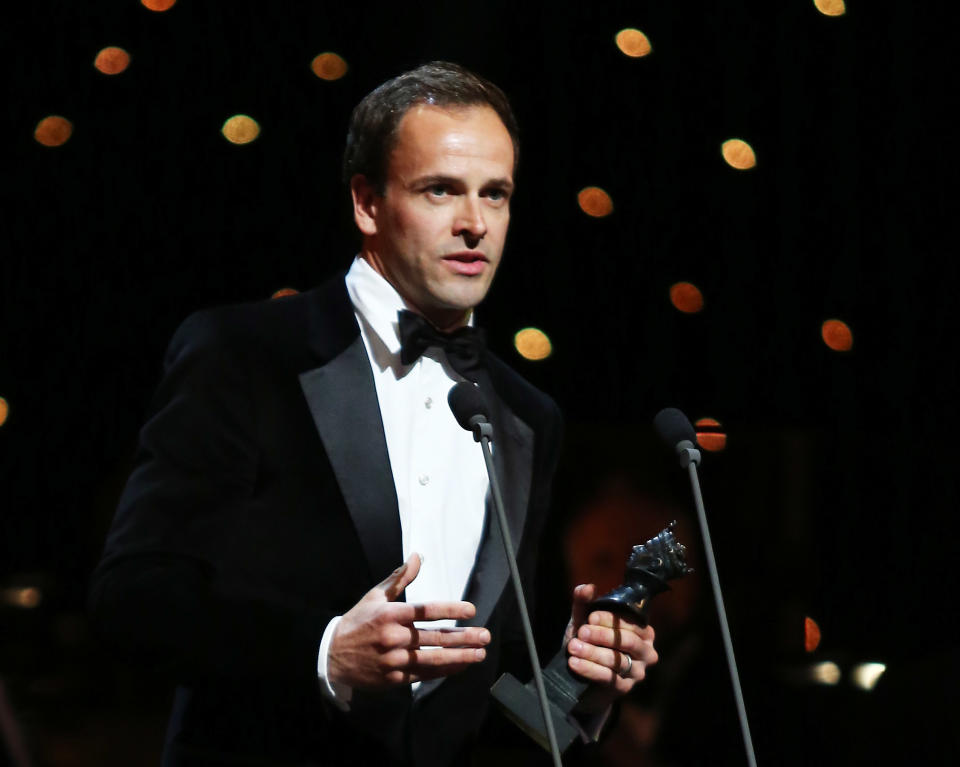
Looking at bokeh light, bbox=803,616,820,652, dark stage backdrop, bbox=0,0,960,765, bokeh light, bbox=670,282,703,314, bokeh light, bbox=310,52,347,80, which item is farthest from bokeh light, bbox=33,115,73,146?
bokeh light, bbox=803,616,820,652

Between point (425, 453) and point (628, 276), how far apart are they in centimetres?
125

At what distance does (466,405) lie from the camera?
5.37ft

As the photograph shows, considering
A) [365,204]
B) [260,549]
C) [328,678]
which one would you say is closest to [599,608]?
[328,678]

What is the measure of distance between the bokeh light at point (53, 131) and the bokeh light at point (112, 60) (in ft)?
→ 0.43

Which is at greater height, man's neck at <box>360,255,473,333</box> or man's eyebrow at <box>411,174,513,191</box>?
man's eyebrow at <box>411,174,513,191</box>

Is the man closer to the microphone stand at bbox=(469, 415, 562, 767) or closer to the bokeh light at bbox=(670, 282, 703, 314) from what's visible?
the microphone stand at bbox=(469, 415, 562, 767)

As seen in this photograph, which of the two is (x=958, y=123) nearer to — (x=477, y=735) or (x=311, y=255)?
(x=311, y=255)

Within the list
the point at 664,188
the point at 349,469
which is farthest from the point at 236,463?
the point at 664,188

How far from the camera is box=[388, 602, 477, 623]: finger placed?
5.16ft

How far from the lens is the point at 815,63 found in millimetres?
2961

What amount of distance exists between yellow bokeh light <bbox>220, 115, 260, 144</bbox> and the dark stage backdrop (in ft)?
0.07

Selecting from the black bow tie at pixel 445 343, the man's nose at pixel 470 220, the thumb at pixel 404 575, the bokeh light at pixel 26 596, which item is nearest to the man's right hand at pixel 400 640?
the thumb at pixel 404 575

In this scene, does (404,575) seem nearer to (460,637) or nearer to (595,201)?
(460,637)

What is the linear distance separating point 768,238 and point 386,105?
129 centimetres
